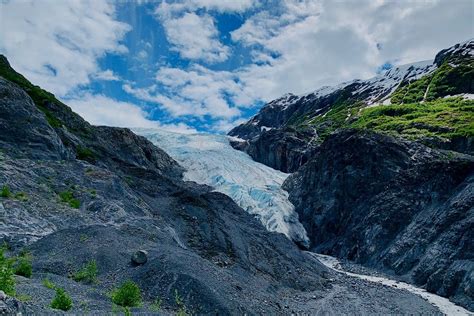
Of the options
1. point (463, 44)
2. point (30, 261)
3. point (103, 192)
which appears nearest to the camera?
point (30, 261)

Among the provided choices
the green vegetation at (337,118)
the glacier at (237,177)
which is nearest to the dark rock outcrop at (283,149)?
the green vegetation at (337,118)

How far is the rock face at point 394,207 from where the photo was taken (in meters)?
35.2

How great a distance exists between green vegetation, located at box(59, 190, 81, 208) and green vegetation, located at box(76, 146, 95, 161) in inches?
675

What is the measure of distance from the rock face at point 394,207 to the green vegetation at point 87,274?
24597 mm

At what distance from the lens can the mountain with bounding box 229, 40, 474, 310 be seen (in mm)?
36812

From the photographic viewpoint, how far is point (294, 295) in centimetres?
2820

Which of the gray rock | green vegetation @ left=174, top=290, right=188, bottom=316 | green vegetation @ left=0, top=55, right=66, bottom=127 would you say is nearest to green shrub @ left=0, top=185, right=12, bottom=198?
the gray rock

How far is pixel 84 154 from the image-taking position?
4606cm

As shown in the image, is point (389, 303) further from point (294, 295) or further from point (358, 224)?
point (358, 224)

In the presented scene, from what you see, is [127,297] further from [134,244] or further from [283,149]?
[283,149]

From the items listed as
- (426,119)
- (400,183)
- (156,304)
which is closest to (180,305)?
(156,304)

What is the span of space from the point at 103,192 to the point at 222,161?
6884cm

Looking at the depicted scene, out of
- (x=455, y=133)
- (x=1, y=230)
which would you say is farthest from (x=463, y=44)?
(x=1, y=230)

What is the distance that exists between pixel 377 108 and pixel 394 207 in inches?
3075
